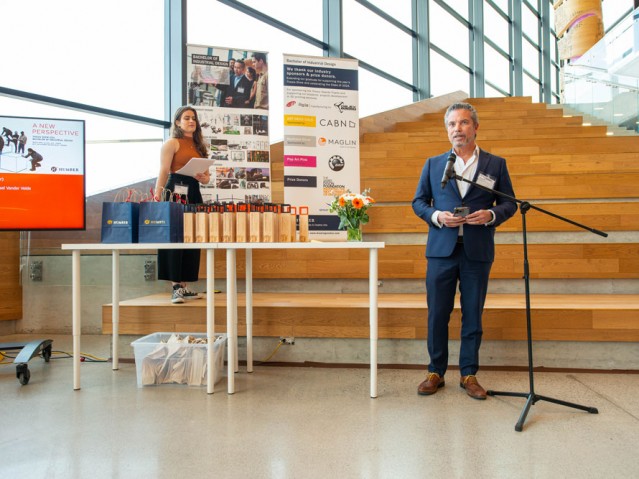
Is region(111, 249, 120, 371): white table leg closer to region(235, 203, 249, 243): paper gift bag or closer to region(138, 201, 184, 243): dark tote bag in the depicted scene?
region(138, 201, 184, 243): dark tote bag

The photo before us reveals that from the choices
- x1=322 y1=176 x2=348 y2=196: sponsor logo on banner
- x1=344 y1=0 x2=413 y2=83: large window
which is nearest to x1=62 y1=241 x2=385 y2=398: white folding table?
x1=322 y1=176 x2=348 y2=196: sponsor logo on banner

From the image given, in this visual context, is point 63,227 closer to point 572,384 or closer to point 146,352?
point 146,352

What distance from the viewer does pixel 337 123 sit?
4402 mm

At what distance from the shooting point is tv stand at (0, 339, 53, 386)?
116 inches

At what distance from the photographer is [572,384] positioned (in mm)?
2861

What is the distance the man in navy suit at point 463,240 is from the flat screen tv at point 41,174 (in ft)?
7.55

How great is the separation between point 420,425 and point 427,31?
8017 millimetres

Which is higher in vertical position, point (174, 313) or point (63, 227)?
point (63, 227)

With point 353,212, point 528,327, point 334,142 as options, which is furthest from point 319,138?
point 528,327

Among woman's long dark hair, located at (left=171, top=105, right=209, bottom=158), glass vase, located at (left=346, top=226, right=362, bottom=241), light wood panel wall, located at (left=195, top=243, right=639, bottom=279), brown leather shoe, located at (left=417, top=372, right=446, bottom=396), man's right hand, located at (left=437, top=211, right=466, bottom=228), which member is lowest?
brown leather shoe, located at (left=417, top=372, right=446, bottom=396)

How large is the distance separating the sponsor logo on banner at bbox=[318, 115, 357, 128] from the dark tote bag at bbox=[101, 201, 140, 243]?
1983 millimetres

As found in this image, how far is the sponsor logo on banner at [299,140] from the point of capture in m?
4.29

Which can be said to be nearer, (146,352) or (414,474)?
(414,474)

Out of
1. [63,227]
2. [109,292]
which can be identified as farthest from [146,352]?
[109,292]
